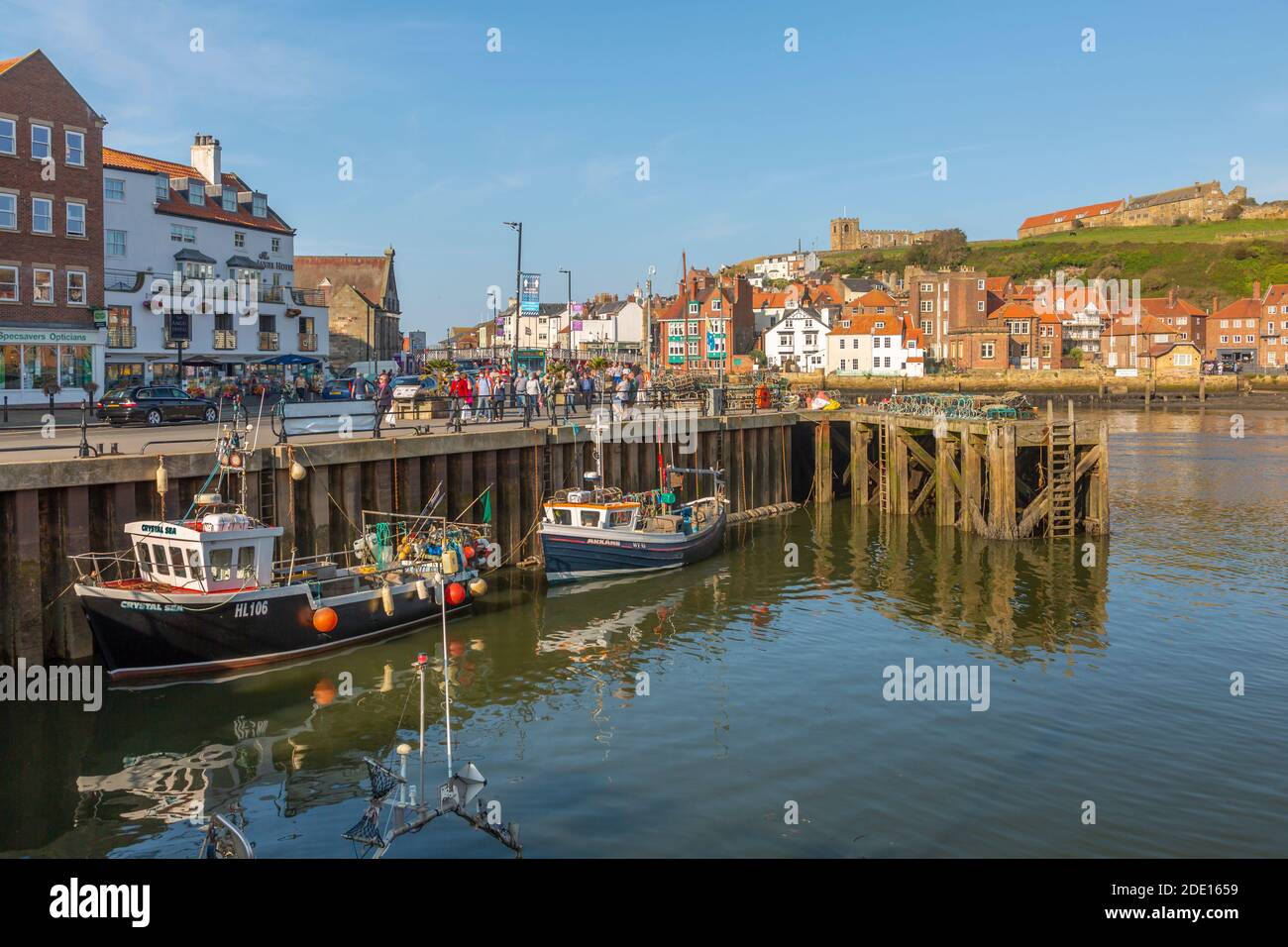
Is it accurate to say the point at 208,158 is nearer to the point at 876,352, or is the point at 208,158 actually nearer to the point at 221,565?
the point at 221,565

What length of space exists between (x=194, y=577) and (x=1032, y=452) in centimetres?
3192

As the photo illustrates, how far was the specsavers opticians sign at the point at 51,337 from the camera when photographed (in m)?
39.5

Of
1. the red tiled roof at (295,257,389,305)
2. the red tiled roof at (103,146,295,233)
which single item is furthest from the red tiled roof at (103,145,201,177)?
the red tiled roof at (295,257,389,305)

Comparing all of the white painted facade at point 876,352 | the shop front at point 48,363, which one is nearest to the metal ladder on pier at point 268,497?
the shop front at point 48,363

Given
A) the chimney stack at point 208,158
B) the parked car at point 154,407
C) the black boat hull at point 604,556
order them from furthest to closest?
the chimney stack at point 208,158, the parked car at point 154,407, the black boat hull at point 604,556

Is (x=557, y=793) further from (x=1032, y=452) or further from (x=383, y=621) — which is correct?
(x=1032, y=452)

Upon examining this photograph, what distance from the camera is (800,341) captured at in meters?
122

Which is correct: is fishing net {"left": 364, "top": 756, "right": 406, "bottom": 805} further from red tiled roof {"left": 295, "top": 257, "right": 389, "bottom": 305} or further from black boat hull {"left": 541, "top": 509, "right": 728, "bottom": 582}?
red tiled roof {"left": 295, "top": 257, "right": 389, "bottom": 305}

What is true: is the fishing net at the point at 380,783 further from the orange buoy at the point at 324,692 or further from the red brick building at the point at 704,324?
the red brick building at the point at 704,324

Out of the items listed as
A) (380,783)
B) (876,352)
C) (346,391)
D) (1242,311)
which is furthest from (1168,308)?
(380,783)

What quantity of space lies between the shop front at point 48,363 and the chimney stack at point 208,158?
76.0 ft

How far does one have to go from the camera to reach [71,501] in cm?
2045

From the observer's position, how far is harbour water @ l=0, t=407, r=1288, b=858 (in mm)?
14039

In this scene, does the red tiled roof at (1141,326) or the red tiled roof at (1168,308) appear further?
the red tiled roof at (1168,308)
